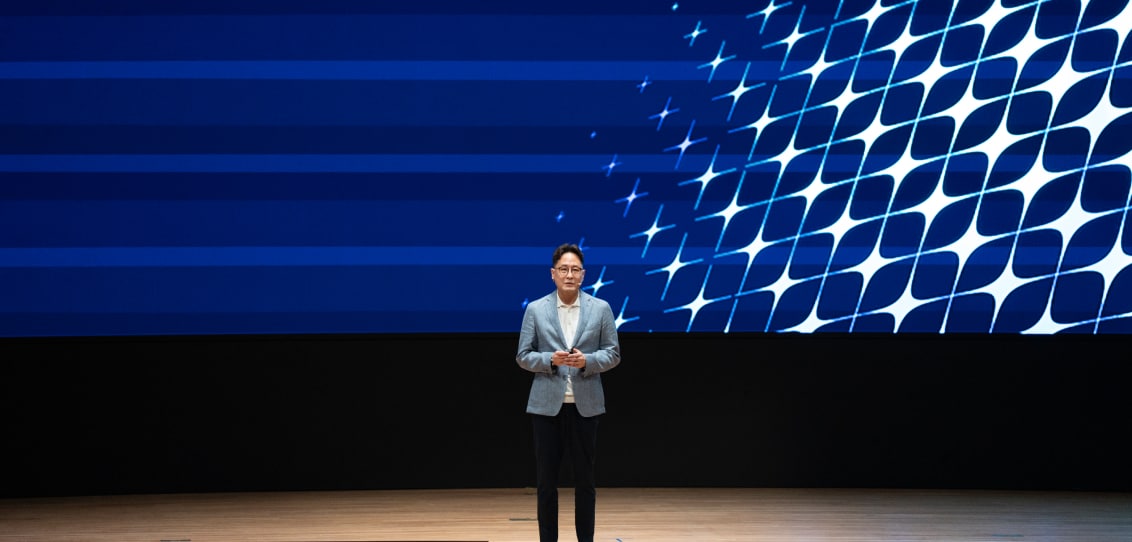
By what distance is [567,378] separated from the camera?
4117mm

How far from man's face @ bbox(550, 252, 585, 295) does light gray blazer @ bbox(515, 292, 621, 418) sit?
0.31ft

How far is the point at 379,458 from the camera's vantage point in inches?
247

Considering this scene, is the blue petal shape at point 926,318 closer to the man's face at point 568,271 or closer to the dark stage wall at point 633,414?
the dark stage wall at point 633,414

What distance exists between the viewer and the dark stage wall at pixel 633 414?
20.1ft

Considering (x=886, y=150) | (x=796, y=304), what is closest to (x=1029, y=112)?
(x=886, y=150)

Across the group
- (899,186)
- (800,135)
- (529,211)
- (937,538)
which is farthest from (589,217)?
(937,538)

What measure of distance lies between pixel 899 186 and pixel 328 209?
315cm

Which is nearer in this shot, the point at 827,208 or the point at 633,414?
the point at 827,208

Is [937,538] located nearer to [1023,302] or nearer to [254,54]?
[1023,302]

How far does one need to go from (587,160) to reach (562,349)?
2232mm

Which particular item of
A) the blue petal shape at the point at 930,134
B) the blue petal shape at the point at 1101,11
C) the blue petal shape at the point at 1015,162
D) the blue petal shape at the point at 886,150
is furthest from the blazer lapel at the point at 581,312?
the blue petal shape at the point at 1101,11

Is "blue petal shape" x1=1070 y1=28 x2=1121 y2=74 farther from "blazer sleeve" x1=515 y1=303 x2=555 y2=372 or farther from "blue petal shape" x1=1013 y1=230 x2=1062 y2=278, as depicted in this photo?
"blazer sleeve" x1=515 y1=303 x2=555 y2=372

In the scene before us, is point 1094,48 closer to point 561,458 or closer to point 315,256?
point 561,458

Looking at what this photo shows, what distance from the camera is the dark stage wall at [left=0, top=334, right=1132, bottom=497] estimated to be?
6.14 meters
